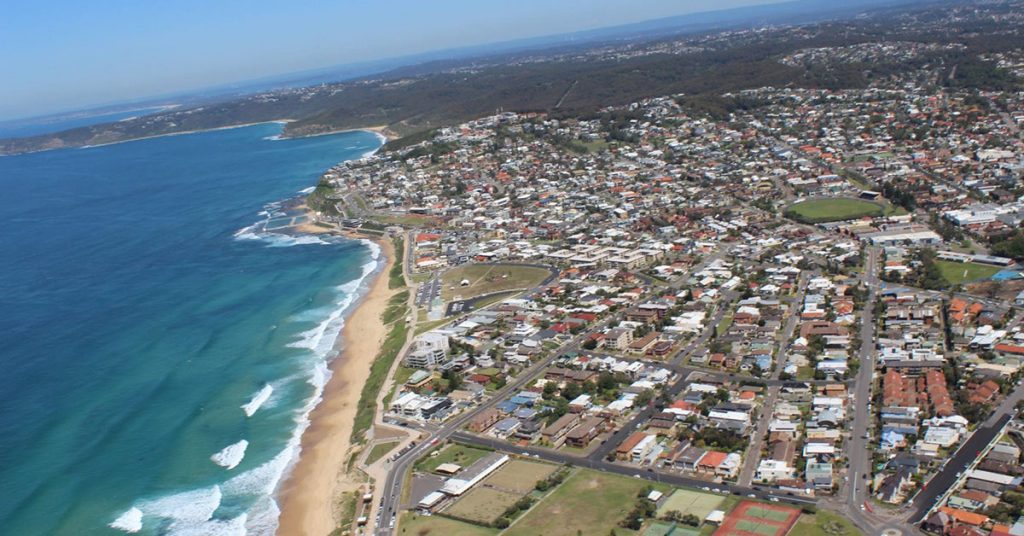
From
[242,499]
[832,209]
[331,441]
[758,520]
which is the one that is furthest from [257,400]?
[832,209]

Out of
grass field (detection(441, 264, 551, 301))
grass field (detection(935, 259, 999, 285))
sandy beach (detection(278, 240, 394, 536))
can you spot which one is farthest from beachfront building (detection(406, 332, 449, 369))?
grass field (detection(935, 259, 999, 285))

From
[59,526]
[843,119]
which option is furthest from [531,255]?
[843,119]

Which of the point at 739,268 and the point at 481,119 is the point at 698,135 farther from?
the point at 739,268

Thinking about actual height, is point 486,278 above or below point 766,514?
above

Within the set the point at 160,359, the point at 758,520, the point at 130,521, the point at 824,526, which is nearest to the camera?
the point at 824,526

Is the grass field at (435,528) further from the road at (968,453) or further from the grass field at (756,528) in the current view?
the road at (968,453)

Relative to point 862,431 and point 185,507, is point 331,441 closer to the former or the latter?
point 185,507

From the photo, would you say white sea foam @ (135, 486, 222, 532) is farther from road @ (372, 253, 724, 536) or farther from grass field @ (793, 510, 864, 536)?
grass field @ (793, 510, 864, 536)

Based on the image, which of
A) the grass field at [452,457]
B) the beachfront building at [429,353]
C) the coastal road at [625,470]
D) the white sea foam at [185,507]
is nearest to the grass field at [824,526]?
the coastal road at [625,470]

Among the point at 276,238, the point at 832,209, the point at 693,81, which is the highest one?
the point at 693,81
